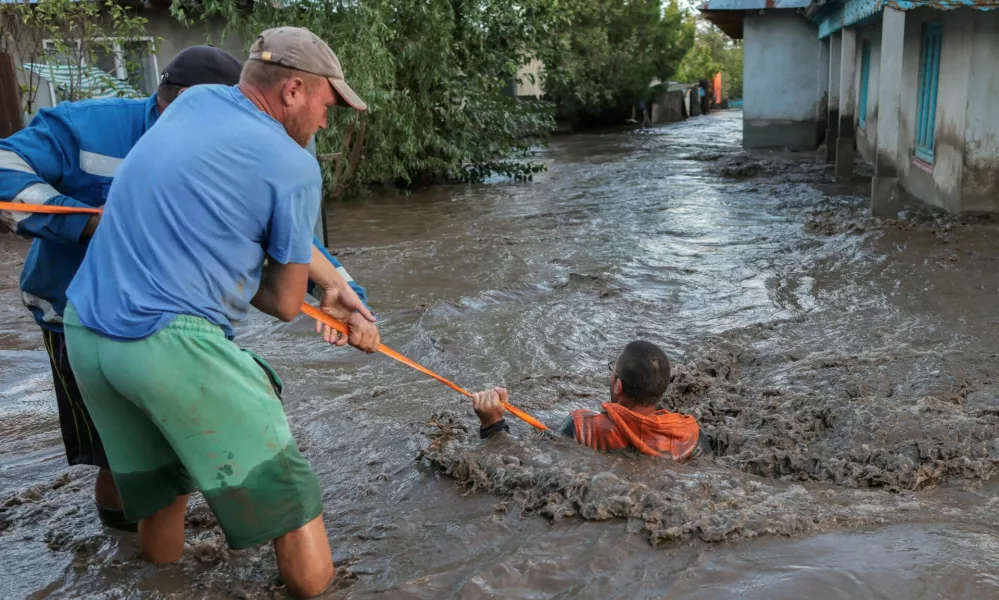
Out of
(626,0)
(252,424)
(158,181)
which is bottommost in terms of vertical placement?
(252,424)

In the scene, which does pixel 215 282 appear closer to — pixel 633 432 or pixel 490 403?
pixel 490 403

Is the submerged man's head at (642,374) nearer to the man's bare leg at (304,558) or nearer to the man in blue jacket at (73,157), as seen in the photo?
the man in blue jacket at (73,157)

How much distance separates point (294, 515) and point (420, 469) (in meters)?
1.36

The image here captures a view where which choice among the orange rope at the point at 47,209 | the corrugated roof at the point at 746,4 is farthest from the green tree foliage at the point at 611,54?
the orange rope at the point at 47,209

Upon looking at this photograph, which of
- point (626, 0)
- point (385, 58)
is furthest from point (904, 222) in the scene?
point (626, 0)

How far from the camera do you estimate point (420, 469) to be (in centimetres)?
388

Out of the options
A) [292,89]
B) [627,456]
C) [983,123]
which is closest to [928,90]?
[983,123]

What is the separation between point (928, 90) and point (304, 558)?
10.2m

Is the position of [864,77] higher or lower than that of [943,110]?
higher

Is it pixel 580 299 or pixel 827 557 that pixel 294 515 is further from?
pixel 580 299

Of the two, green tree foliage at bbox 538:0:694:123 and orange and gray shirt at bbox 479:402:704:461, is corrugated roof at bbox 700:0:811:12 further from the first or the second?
orange and gray shirt at bbox 479:402:704:461

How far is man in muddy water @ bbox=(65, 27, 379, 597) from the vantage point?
236cm

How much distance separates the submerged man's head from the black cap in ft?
6.48

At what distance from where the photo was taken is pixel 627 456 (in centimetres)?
386
